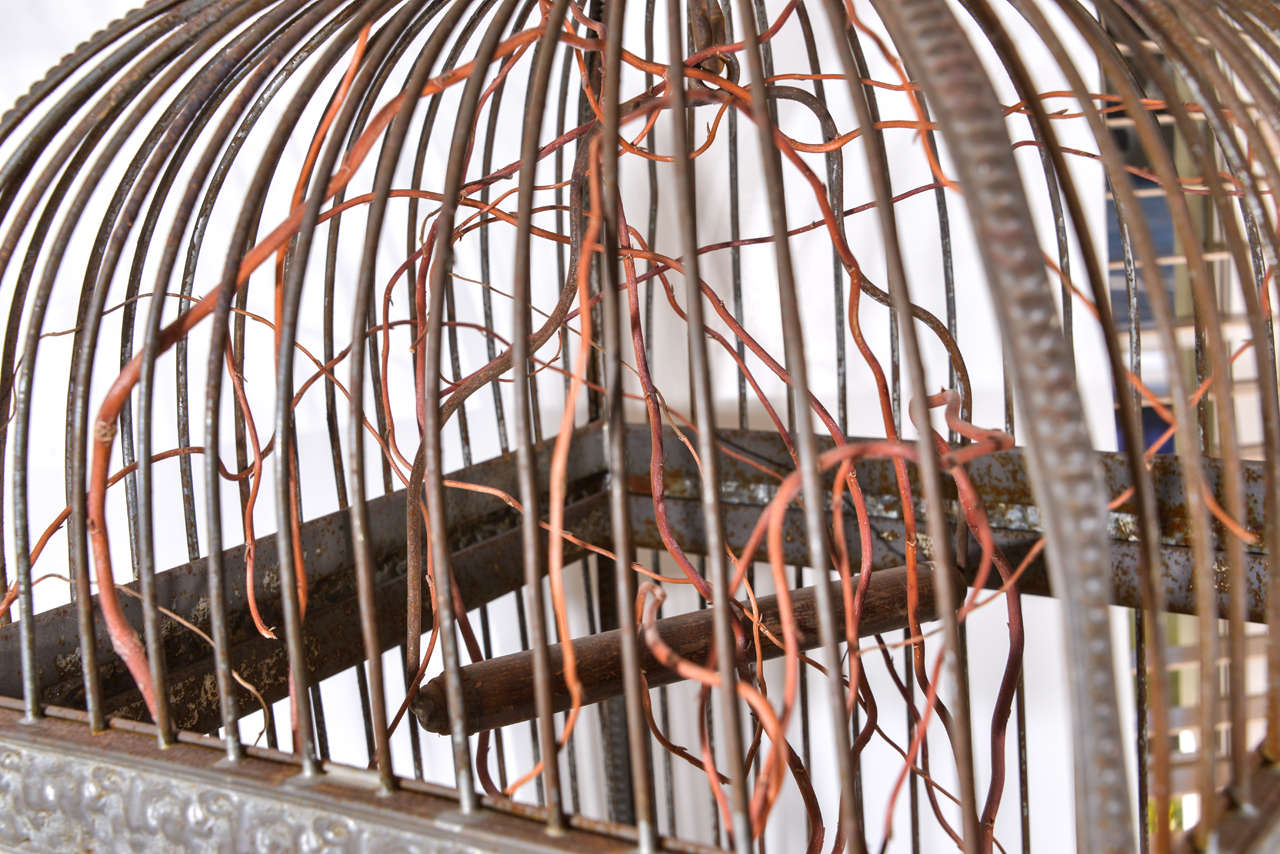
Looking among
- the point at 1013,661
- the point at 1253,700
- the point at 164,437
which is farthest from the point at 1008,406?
the point at 1253,700

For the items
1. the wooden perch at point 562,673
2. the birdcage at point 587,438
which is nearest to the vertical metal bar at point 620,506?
the birdcage at point 587,438

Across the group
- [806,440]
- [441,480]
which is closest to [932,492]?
[806,440]

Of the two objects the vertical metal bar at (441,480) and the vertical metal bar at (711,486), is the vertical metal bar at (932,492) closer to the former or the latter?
the vertical metal bar at (711,486)

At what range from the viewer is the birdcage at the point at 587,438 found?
1.02 feet

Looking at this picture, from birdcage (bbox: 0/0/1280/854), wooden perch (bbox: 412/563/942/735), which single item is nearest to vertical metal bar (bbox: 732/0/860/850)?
birdcage (bbox: 0/0/1280/854)

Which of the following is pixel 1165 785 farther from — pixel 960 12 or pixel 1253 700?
pixel 1253 700

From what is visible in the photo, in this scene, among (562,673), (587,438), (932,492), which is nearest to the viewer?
(932,492)

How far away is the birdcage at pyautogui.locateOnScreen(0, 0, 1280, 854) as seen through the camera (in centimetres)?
31

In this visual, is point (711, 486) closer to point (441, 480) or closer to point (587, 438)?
point (441, 480)

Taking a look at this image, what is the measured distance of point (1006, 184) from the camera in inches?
10.1

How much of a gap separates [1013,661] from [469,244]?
723 mm

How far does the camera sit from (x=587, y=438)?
0.93 metres

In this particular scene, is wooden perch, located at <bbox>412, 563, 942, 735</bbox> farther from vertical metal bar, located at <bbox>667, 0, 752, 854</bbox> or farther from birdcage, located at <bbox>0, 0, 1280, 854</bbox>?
vertical metal bar, located at <bbox>667, 0, 752, 854</bbox>

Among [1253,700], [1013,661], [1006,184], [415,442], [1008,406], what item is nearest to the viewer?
[1006,184]
